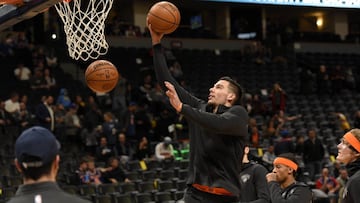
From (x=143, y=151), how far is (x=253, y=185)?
8675 mm

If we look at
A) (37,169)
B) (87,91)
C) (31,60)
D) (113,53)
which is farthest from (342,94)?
(37,169)

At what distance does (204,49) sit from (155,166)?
894cm

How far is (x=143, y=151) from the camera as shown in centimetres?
1364

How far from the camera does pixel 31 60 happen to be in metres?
15.8

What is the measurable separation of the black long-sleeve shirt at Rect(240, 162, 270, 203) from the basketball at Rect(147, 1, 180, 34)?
1.27 metres

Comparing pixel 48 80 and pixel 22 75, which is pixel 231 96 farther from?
pixel 22 75

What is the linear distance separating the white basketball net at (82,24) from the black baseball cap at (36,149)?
4708 millimetres

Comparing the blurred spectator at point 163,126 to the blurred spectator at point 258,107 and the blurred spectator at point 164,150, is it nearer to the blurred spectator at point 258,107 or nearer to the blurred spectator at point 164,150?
the blurred spectator at point 164,150

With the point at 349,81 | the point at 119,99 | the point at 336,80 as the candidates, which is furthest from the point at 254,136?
the point at 349,81

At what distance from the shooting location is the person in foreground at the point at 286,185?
5.11 meters

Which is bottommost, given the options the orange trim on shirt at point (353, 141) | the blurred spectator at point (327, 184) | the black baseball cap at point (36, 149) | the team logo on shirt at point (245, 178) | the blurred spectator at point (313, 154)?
the blurred spectator at point (327, 184)

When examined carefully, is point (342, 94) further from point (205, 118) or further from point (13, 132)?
point (205, 118)

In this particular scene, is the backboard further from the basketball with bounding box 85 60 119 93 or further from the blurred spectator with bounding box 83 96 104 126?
the blurred spectator with bounding box 83 96 104 126

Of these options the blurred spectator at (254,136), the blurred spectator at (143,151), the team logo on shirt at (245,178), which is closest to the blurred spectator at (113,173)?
the blurred spectator at (143,151)
